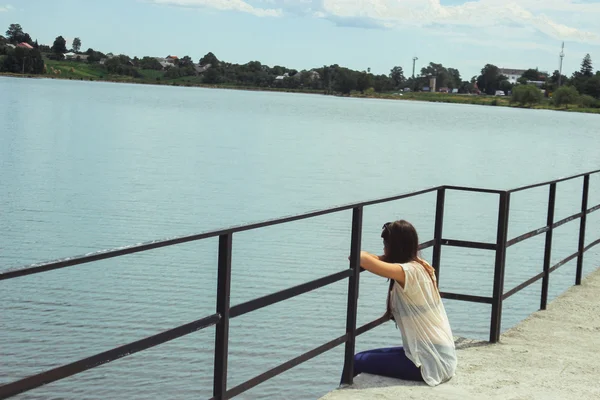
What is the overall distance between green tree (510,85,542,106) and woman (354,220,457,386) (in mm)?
189997

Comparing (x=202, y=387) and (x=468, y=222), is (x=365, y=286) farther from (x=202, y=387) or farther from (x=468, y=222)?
(x=468, y=222)

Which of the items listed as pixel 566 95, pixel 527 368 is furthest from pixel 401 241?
pixel 566 95

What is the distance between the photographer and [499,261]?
21.5 feet

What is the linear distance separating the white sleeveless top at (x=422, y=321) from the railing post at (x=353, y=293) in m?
0.25

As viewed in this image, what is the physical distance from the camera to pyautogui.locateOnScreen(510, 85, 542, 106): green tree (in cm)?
18825

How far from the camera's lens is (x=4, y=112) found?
66938 mm

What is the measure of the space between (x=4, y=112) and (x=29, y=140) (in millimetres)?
23926

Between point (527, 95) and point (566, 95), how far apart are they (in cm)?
1347

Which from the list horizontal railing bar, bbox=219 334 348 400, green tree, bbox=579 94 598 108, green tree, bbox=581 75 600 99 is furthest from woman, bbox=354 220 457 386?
green tree, bbox=581 75 600 99

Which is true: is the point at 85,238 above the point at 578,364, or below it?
below

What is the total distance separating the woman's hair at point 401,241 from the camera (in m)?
5.16

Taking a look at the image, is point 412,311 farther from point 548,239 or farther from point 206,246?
point 206,246

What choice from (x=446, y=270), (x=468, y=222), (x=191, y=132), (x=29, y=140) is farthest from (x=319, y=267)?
(x=191, y=132)

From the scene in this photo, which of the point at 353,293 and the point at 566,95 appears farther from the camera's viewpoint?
the point at 566,95
